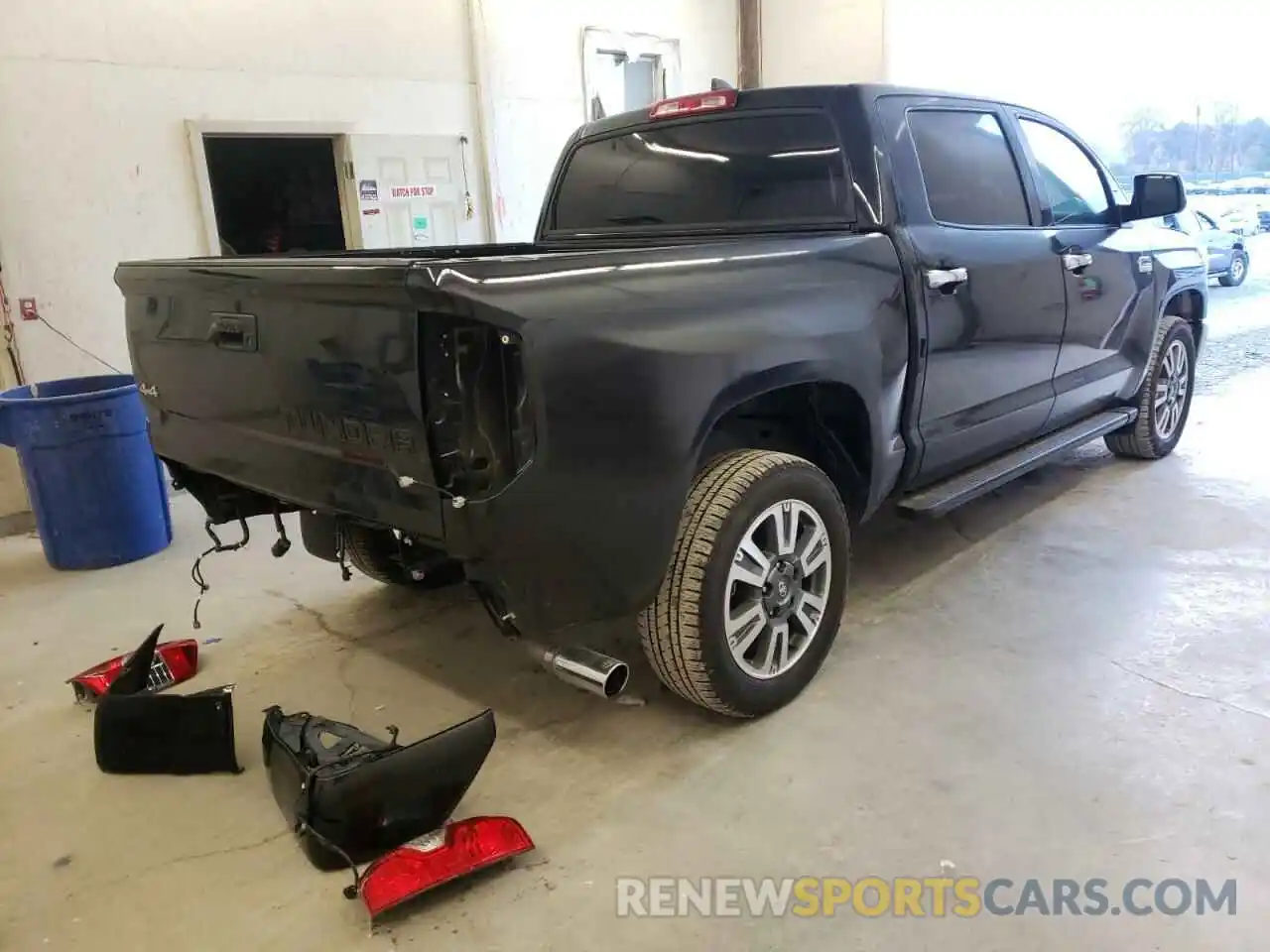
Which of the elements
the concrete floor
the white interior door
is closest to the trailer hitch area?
the concrete floor

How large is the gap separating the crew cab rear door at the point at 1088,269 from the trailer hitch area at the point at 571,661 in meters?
2.47

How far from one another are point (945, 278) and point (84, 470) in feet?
11.8

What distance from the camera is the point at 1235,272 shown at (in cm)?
1177

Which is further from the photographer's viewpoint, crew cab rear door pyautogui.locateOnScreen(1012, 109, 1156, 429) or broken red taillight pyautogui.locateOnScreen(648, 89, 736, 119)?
crew cab rear door pyautogui.locateOnScreen(1012, 109, 1156, 429)

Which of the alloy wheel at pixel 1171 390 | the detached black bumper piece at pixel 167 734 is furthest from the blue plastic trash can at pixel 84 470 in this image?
the alloy wheel at pixel 1171 390

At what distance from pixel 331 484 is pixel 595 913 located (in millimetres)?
1121

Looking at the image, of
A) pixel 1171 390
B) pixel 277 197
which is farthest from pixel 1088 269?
pixel 277 197

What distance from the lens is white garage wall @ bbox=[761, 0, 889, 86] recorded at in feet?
25.2

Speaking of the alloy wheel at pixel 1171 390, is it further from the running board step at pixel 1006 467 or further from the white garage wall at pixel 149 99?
the white garage wall at pixel 149 99

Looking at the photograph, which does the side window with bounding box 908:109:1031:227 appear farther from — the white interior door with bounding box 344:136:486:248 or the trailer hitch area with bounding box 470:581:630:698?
the white interior door with bounding box 344:136:486:248

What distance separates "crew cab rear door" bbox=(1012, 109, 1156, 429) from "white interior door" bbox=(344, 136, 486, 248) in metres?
3.78

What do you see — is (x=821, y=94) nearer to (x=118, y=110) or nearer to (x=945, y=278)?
(x=945, y=278)

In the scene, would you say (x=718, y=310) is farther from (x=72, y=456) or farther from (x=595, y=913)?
(x=72, y=456)

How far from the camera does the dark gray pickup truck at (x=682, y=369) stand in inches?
77.2
